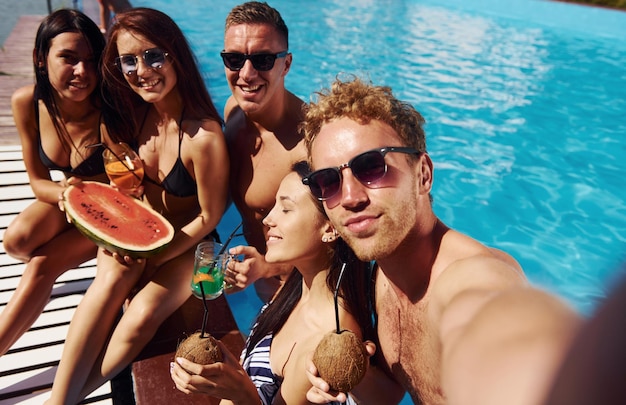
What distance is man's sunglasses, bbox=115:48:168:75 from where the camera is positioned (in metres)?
3.13

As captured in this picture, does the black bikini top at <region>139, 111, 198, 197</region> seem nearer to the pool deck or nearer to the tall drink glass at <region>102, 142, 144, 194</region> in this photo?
the tall drink glass at <region>102, 142, 144, 194</region>

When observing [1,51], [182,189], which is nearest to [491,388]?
[182,189]

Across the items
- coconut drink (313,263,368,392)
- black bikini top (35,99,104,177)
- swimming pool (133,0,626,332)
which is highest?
coconut drink (313,263,368,392)

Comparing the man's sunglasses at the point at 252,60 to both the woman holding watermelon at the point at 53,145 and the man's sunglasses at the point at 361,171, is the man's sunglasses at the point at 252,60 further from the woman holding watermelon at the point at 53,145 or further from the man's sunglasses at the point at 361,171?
the man's sunglasses at the point at 361,171

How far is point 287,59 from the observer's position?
364 cm

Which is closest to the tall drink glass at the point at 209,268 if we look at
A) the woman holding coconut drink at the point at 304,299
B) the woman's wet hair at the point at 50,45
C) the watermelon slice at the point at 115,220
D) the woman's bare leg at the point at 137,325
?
the woman holding coconut drink at the point at 304,299

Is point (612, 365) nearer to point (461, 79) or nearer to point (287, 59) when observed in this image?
point (287, 59)

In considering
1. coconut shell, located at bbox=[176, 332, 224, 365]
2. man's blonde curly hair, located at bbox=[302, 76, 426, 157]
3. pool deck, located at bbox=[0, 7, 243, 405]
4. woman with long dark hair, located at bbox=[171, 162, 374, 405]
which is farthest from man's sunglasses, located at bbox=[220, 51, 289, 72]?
coconut shell, located at bbox=[176, 332, 224, 365]

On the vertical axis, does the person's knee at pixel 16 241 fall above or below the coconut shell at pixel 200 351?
below

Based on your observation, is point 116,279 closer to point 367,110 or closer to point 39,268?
point 39,268

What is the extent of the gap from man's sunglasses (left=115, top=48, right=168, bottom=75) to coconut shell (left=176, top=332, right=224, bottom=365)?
1955 mm

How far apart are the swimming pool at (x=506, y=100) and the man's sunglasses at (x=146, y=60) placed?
119cm

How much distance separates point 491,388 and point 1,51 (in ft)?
38.5

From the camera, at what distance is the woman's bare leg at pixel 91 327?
2.84m
